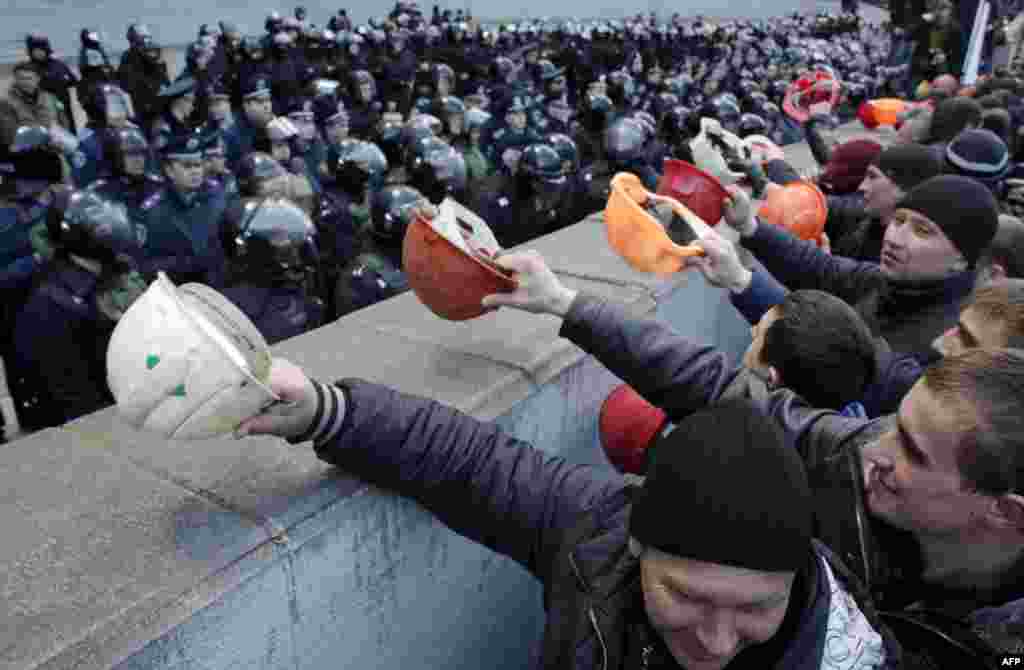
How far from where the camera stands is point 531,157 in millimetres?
5539

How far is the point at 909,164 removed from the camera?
132 inches

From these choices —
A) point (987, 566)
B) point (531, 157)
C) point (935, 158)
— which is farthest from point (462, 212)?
point (531, 157)

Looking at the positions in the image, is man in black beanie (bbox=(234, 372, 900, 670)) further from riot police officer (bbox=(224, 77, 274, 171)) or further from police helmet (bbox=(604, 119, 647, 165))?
riot police officer (bbox=(224, 77, 274, 171))

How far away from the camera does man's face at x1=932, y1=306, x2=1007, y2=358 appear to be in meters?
1.75

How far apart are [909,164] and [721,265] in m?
1.71

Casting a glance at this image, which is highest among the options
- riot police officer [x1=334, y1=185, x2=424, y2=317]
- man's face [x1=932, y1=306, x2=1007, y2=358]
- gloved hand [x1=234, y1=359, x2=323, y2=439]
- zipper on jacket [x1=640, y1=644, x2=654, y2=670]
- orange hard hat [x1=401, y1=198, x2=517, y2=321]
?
orange hard hat [x1=401, y1=198, x2=517, y2=321]

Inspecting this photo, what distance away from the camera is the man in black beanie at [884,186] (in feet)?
11.0

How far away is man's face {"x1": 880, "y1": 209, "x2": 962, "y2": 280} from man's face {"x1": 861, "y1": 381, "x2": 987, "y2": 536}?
1.32 metres

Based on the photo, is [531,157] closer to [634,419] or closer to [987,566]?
[634,419]

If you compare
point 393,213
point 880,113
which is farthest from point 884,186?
point 880,113

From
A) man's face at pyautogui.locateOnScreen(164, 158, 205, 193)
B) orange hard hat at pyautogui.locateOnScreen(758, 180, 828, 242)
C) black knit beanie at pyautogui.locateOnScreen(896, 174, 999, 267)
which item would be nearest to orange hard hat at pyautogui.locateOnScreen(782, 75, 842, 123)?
orange hard hat at pyautogui.locateOnScreen(758, 180, 828, 242)

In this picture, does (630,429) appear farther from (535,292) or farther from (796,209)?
→ (796,209)

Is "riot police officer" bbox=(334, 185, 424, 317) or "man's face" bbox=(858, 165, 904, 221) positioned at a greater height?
"man's face" bbox=(858, 165, 904, 221)

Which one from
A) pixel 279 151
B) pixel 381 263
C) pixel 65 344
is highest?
pixel 279 151
